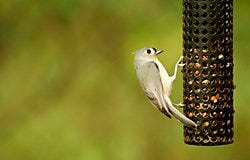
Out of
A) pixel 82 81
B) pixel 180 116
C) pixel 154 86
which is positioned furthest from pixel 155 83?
pixel 82 81

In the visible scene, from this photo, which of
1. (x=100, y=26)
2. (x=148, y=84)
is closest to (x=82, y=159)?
(x=100, y=26)

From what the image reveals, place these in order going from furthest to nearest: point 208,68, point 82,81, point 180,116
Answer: point 82,81 → point 208,68 → point 180,116

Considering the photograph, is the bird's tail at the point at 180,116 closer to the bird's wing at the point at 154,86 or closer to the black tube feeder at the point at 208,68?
the bird's wing at the point at 154,86

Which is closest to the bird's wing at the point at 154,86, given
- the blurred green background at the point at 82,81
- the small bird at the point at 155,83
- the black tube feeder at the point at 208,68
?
the small bird at the point at 155,83

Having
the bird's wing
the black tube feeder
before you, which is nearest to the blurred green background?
the black tube feeder

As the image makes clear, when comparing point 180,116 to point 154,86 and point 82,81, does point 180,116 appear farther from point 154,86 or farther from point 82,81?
point 82,81
